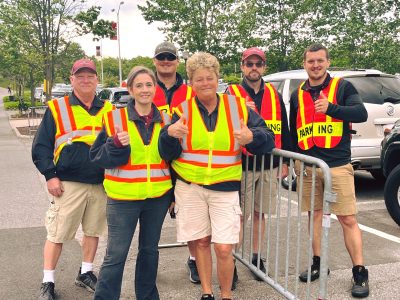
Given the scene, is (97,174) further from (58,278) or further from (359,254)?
(359,254)

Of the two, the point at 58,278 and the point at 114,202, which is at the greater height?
the point at 114,202

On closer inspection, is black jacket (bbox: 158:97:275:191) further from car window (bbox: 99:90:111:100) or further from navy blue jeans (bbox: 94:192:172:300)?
car window (bbox: 99:90:111:100)

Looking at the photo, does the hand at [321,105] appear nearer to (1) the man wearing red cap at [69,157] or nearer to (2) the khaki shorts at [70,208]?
(1) the man wearing red cap at [69,157]

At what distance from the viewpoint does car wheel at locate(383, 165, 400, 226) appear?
5457 mm

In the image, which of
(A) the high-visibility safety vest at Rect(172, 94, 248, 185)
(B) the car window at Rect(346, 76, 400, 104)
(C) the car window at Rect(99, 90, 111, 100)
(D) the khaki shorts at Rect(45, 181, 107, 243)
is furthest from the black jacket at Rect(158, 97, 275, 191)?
(C) the car window at Rect(99, 90, 111, 100)

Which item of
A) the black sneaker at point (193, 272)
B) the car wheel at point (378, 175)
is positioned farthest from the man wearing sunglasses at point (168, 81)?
the car wheel at point (378, 175)

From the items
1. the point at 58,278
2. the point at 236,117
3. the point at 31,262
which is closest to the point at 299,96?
the point at 236,117

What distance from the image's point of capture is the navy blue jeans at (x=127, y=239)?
10.9 ft

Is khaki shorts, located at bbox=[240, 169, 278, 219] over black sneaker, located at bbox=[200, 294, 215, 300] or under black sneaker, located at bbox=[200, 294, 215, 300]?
over

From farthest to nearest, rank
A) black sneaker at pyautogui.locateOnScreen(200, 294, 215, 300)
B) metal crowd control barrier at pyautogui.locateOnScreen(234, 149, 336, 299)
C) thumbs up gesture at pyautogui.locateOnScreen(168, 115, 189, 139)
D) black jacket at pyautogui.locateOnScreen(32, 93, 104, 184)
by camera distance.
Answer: black jacket at pyautogui.locateOnScreen(32, 93, 104, 184) < black sneaker at pyautogui.locateOnScreen(200, 294, 215, 300) < thumbs up gesture at pyautogui.locateOnScreen(168, 115, 189, 139) < metal crowd control barrier at pyautogui.locateOnScreen(234, 149, 336, 299)

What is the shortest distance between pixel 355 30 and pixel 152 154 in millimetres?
17455

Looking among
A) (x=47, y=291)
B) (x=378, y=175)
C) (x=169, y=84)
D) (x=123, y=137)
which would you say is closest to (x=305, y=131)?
(x=169, y=84)

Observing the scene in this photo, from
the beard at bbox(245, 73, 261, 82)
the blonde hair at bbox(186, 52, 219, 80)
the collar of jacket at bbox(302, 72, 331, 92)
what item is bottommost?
the collar of jacket at bbox(302, 72, 331, 92)

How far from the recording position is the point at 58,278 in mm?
4297
